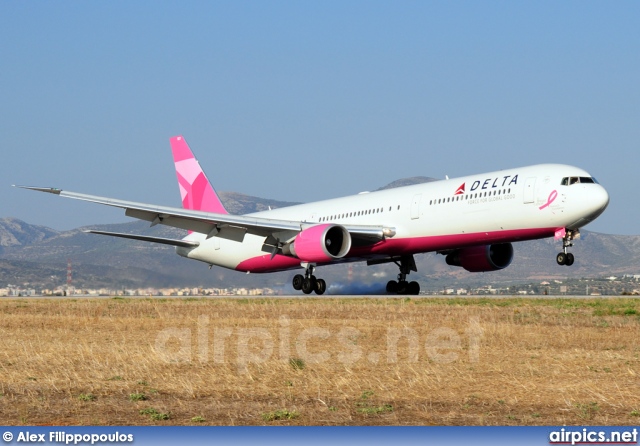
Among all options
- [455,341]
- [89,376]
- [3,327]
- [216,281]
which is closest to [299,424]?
[89,376]

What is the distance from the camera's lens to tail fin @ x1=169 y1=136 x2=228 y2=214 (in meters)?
49.3

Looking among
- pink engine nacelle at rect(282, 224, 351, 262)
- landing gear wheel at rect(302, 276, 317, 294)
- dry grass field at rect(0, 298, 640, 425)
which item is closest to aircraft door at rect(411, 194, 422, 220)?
pink engine nacelle at rect(282, 224, 351, 262)

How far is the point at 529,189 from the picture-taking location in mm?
34125

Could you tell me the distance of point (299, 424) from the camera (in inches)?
446

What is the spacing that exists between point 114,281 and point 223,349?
3892 cm

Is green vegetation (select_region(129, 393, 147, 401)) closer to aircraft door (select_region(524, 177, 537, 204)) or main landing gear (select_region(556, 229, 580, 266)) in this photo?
aircraft door (select_region(524, 177, 537, 204))

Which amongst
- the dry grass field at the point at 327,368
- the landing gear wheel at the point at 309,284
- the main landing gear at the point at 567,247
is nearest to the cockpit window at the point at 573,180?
the main landing gear at the point at 567,247

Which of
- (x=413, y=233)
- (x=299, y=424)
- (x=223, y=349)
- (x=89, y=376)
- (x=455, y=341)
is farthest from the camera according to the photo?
(x=413, y=233)

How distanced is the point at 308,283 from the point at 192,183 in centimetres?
1204

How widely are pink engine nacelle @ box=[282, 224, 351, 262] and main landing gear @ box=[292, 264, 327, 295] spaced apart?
176 centimetres

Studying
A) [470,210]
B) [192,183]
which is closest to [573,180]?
[470,210]

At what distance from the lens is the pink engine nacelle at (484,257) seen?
40.8 meters

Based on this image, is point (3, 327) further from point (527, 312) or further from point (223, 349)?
point (527, 312)

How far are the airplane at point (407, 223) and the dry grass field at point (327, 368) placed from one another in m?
5.82
